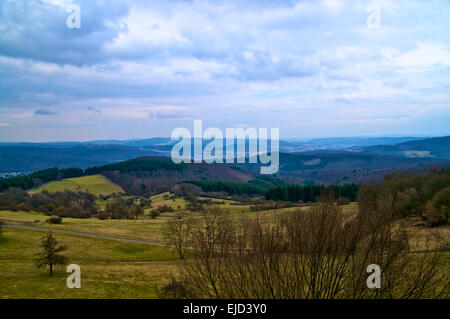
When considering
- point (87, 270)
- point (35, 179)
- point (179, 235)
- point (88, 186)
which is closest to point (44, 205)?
point (88, 186)

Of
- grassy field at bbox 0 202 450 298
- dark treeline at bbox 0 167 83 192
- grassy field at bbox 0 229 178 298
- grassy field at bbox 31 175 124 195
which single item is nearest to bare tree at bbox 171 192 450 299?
grassy field at bbox 0 202 450 298

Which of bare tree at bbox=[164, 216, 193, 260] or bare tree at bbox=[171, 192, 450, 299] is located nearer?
bare tree at bbox=[171, 192, 450, 299]

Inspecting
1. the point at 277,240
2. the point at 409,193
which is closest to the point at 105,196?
the point at 409,193

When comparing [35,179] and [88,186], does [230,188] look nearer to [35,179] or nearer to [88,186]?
[88,186]

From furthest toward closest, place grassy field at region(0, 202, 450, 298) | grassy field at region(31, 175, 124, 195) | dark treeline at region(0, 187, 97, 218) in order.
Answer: grassy field at region(31, 175, 124, 195), dark treeline at region(0, 187, 97, 218), grassy field at region(0, 202, 450, 298)

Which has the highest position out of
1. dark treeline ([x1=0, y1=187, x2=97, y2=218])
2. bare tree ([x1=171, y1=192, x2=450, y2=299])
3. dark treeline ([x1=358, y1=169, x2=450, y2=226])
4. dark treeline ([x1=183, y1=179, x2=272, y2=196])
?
bare tree ([x1=171, y1=192, x2=450, y2=299])

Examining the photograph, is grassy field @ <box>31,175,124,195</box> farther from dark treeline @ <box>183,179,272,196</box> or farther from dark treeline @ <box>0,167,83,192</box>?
dark treeline @ <box>183,179,272,196</box>
